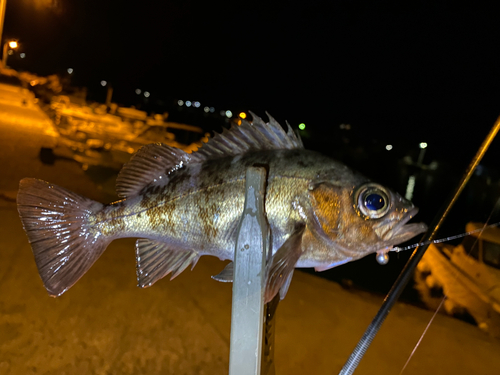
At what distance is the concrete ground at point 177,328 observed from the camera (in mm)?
2797

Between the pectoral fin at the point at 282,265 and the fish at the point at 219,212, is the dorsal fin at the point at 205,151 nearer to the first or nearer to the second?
the fish at the point at 219,212

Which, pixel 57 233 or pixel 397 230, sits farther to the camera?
pixel 57 233

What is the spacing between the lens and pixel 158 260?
1808mm

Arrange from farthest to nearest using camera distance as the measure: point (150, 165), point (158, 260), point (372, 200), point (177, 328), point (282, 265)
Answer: point (177, 328) → point (150, 165) → point (158, 260) → point (372, 200) → point (282, 265)

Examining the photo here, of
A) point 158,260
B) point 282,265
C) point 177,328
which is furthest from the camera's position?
point 177,328

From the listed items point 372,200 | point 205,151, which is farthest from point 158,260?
point 372,200

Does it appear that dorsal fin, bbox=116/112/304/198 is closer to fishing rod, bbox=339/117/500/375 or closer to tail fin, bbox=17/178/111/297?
tail fin, bbox=17/178/111/297

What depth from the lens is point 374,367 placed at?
10.4ft

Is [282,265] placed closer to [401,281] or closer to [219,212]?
[219,212]

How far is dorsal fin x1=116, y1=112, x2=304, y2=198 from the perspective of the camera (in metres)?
1.78

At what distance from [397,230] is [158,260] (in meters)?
1.24

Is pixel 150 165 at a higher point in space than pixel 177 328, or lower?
higher

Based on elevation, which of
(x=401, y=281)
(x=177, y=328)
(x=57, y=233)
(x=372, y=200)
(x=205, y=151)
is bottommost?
(x=177, y=328)

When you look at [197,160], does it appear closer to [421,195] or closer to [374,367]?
[374,367]
